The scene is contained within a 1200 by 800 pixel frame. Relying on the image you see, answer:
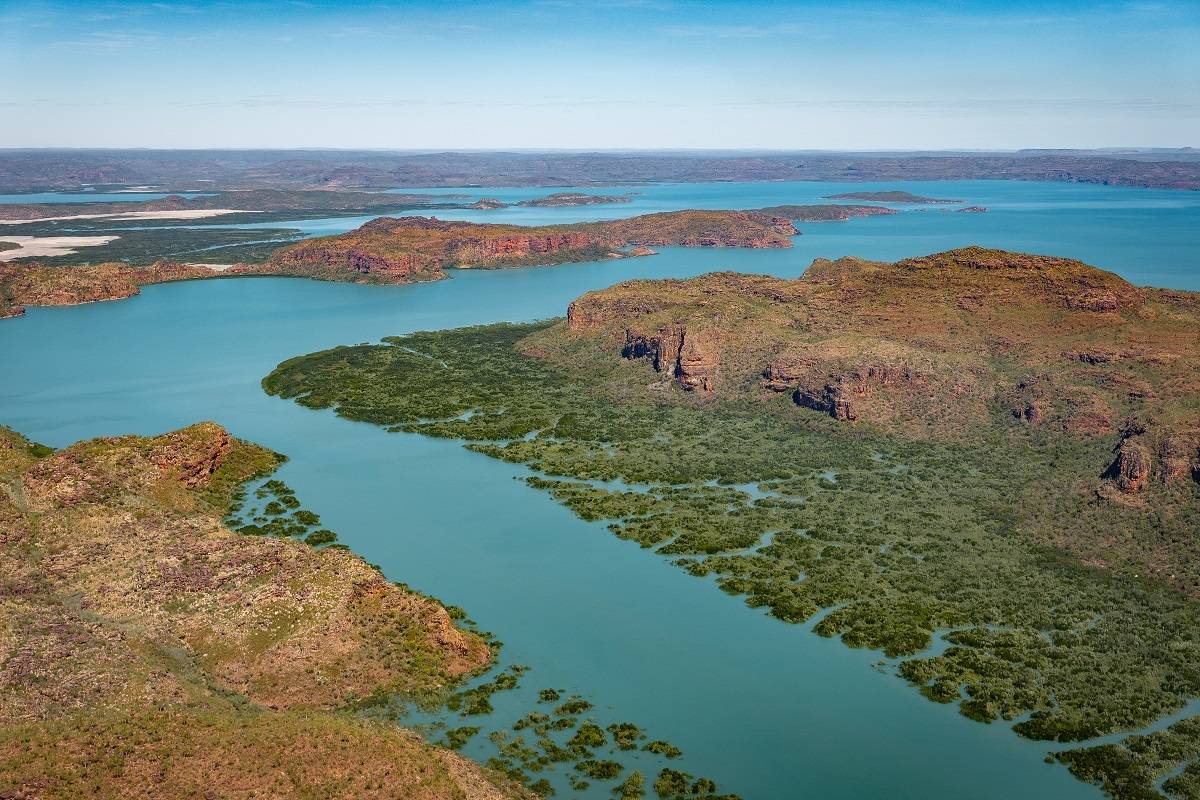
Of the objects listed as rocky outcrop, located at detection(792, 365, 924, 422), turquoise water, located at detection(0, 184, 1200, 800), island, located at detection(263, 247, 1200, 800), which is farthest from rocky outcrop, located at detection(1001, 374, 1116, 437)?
turquoise water, located at detection(0, 184, 1200, 800)

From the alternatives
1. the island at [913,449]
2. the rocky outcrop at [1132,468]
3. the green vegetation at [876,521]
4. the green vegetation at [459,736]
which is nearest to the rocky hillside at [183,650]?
the green vegetation at [459,736]

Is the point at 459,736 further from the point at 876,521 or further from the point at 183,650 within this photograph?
the point at 876,521

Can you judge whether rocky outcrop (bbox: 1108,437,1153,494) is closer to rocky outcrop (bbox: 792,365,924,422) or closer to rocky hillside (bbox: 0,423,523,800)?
rocky outcrop (bbox: 792,365,924,422)

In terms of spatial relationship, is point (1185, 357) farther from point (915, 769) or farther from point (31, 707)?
point (31, 707)

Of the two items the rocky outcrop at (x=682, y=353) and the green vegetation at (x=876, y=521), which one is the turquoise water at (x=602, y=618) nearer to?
the green vegetation at (x=876, y=521)

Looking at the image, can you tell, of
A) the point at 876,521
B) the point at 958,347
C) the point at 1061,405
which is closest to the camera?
the point at 876,521

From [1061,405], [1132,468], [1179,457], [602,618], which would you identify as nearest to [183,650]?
[602,618]
